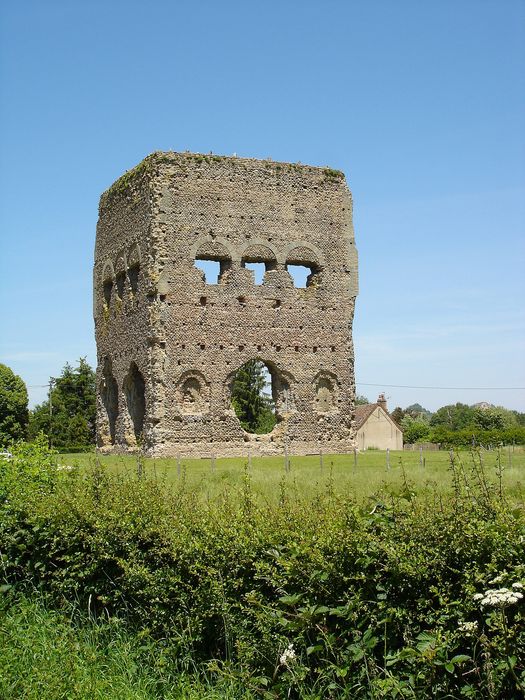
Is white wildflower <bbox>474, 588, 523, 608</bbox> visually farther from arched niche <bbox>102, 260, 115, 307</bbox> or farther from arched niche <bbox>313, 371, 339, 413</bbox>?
arched niche <bbox>102, 260, 115, 307</bbox>

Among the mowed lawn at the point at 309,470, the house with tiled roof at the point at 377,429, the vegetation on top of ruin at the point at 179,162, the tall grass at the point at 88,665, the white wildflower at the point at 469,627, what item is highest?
the vegetation on top of ruin at the point at 179,162

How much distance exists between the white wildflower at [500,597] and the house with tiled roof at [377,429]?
148 feet

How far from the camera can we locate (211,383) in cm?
2764

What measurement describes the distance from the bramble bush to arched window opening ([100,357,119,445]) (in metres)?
23.5

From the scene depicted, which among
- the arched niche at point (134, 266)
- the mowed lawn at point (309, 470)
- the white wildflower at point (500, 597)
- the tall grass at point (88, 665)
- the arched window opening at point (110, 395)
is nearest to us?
the white wildflower at point (500, 597)

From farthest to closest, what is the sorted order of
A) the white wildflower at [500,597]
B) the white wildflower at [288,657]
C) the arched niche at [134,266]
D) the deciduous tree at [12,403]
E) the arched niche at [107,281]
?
the deciduous tree at [12,403], the arched niche at [107,281], the arched niche at [134,266], the white wildflower at [288,657], the white wildflower at [500,597]

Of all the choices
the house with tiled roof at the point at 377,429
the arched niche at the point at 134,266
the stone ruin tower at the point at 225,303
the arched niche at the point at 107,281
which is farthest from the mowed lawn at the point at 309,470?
the house with tiled roof at the point at 377,429

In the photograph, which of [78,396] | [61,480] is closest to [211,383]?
[61,480]

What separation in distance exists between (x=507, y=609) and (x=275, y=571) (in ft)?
6.17

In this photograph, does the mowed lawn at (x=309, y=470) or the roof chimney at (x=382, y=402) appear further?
the roof chimney at (x=382, y=402)

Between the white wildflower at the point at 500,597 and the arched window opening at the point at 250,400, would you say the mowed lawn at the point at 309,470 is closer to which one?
the white wildflower at the point at 500,597

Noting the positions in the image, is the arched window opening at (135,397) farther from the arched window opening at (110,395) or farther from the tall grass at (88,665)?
the tall grass at (88,665)

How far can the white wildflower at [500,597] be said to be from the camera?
18.0 feet

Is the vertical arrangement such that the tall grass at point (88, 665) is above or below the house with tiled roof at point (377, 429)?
below
